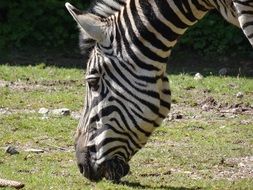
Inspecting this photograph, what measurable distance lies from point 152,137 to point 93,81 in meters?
3.40

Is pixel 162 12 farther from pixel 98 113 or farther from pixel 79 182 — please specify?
pixel 79 182

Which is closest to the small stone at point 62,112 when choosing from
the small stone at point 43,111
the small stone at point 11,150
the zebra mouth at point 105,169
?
the small stone at point 43,111

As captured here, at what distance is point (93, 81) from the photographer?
775 cm

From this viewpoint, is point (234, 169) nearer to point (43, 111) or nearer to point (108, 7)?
point (108, 7)

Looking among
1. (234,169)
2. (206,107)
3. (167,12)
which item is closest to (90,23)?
(167,12)

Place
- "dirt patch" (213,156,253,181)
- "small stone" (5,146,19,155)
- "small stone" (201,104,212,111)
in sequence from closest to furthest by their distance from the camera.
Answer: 1. "dirt patch" (213,156,253,181)
2. "small stone" (5,146,19,155)
3. "small stone" (201,104,212,111)

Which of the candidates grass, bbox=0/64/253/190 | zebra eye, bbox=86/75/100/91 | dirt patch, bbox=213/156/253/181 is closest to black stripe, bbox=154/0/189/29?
zebra eye, bbox=86/75/100/91

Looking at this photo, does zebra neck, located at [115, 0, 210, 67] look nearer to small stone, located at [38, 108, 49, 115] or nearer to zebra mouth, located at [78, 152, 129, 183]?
zebra mouth, located at [78, 152, 129, 183]

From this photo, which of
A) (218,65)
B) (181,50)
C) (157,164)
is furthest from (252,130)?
(181,50)

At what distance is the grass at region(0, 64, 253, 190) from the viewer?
28.7 ft

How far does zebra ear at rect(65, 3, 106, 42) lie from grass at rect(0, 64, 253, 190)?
53.9 inches

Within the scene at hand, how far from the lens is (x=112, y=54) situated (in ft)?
25.4

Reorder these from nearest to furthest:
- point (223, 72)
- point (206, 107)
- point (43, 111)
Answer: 1. point (43, 111)
2. point (206, 107)
3. point (223, 72)

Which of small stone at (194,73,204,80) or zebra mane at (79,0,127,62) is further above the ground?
zebra mane at (79,0,127,62)
